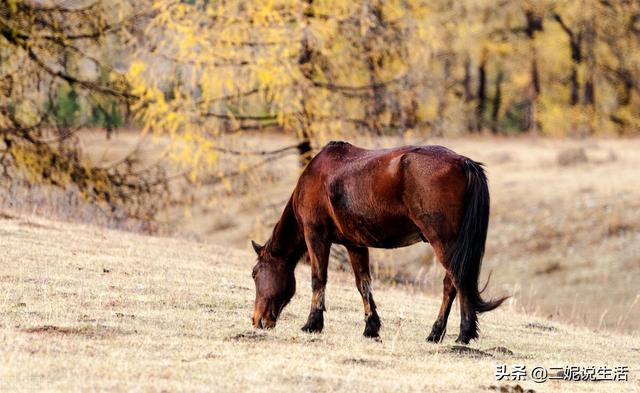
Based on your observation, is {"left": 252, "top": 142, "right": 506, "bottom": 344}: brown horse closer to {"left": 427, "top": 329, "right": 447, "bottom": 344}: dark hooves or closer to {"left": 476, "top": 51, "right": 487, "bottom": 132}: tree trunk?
{"left": 427, "top": 329, "right": 447, "bottom": 344}: dark hooves

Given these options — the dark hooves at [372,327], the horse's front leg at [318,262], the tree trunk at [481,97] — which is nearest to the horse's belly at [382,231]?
the horse's front leg at [318,262]

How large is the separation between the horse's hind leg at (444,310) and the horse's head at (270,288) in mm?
1434

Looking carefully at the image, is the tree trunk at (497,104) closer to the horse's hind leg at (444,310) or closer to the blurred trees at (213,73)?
the blurred trees at (213,73)

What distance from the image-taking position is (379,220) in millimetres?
9766

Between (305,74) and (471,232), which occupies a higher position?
(471,232)

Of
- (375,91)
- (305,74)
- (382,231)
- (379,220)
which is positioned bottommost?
(375,91)

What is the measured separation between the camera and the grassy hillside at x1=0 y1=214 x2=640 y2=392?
773 cm

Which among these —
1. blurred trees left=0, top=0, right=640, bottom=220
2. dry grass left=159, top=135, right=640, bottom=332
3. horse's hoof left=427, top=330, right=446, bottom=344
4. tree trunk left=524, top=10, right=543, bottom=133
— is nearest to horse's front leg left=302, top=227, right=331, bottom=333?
horse's hoof left=427, top=330, right=446, bottom=344

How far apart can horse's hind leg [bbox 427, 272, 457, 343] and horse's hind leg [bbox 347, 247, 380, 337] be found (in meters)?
0.52

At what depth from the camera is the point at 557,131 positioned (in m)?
46.0

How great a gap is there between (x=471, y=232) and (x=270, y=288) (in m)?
2.13

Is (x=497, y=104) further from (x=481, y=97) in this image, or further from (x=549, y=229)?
(x=549, y=229)

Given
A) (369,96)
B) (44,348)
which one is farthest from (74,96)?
(44,348)

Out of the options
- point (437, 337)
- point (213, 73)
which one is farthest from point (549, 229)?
point (437, 337)
